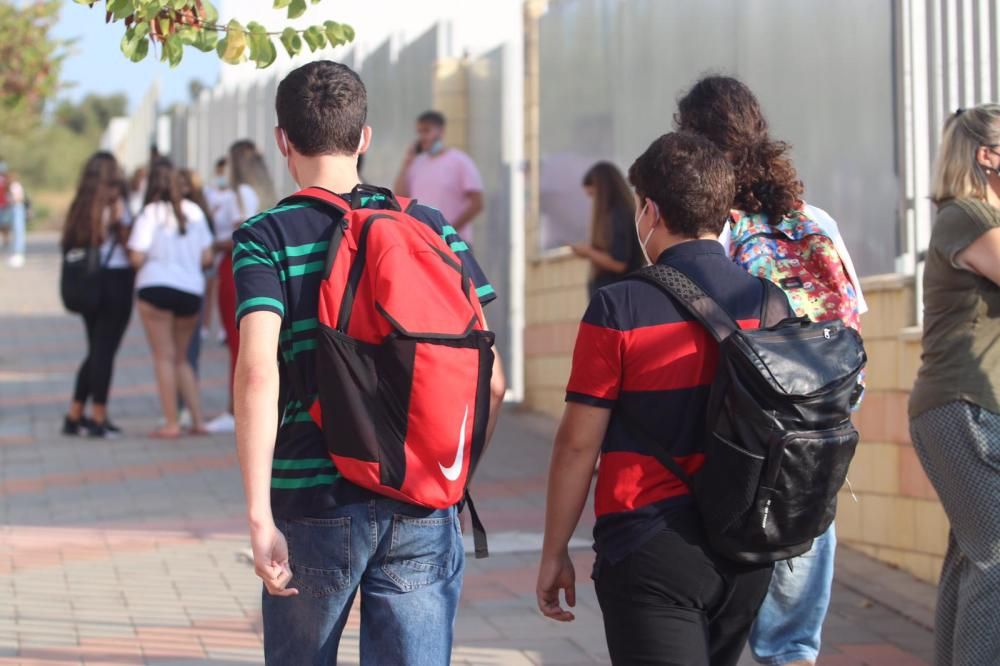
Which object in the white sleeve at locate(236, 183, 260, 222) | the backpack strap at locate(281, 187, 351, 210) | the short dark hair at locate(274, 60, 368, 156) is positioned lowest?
the backpack strap at locate(281, 187, 351, 210)

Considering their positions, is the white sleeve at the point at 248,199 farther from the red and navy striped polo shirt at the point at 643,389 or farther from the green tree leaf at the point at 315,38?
the red and navy striped polo shirt at the point at 643,389

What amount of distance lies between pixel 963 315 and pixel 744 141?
891 millimetres

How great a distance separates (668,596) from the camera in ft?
10.4

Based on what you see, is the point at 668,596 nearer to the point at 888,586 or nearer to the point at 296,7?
the point at 296,7

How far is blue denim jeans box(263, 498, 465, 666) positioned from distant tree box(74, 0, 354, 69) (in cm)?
153

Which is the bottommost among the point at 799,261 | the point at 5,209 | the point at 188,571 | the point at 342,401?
the point at 188,571

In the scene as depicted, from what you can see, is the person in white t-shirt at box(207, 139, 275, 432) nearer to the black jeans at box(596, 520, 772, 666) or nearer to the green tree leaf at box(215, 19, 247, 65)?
the green tree leaf at box(215, 19, 247, 65)

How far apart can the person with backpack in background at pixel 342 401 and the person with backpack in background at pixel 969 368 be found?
65.0 inches

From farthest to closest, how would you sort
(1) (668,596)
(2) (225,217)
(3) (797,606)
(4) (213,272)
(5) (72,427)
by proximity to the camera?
1. (4) (213,272)
2. (2) (225,217)
3. (5) (72,427)
4. (3) (797,606)
5. (1) (668,596)

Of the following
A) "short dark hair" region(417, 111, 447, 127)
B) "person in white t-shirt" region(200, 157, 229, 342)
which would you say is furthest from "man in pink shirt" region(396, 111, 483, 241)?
"person in white t-shirt" region(200, 157, 229, 342)

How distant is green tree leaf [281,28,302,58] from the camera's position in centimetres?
432

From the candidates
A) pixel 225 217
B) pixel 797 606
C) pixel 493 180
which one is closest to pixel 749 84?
pixel 797 606

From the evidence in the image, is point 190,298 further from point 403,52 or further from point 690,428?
point 690,428

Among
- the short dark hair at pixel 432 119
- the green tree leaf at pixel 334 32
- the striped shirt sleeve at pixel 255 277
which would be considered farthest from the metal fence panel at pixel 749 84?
the striped shirt sleeve at pixel 255 277
